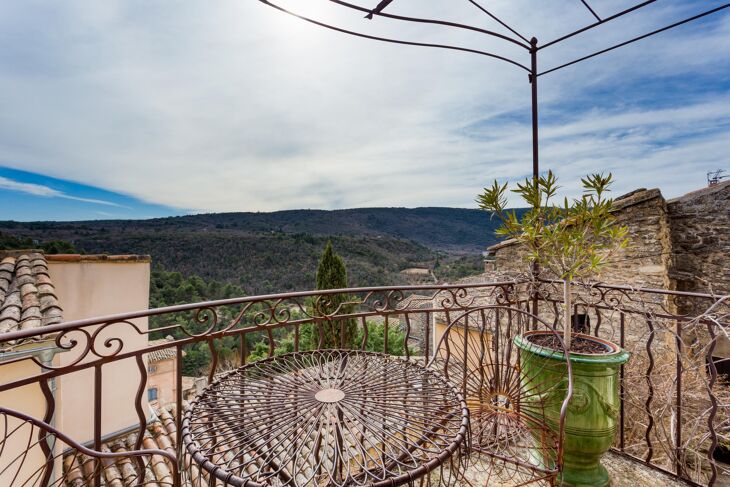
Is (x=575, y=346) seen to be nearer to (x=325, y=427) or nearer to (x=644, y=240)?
(x=325, y=427)

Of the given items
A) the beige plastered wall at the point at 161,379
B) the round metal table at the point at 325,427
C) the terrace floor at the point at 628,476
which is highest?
the round metal table at the point at 325,427

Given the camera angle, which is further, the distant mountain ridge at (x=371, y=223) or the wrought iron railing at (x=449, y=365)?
the distant mountain ridge at (x=371, y=223)

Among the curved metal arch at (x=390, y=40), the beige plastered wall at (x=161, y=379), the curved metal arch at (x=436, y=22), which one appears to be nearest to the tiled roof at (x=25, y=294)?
the curved metal arch at (x=390, y=40)

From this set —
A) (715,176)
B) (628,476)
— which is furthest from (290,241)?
(628,476)

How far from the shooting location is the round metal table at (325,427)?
2.96 ft

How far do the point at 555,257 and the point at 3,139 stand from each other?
37.3 ft

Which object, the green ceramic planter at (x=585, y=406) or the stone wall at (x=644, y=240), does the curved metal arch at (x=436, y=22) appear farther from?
the stone wall at (x=644, y=240)

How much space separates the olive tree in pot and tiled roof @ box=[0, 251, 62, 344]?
133 inches

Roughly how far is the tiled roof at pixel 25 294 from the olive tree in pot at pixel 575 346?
3382mm

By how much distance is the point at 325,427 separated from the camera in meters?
1.04

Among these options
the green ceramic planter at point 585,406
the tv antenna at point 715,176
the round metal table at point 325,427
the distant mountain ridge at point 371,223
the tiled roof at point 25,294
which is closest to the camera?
the round metal table at point 325,427

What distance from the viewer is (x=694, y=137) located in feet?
20.6

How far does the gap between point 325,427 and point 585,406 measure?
4.21 feet

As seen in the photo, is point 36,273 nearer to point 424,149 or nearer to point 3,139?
point 3,139
